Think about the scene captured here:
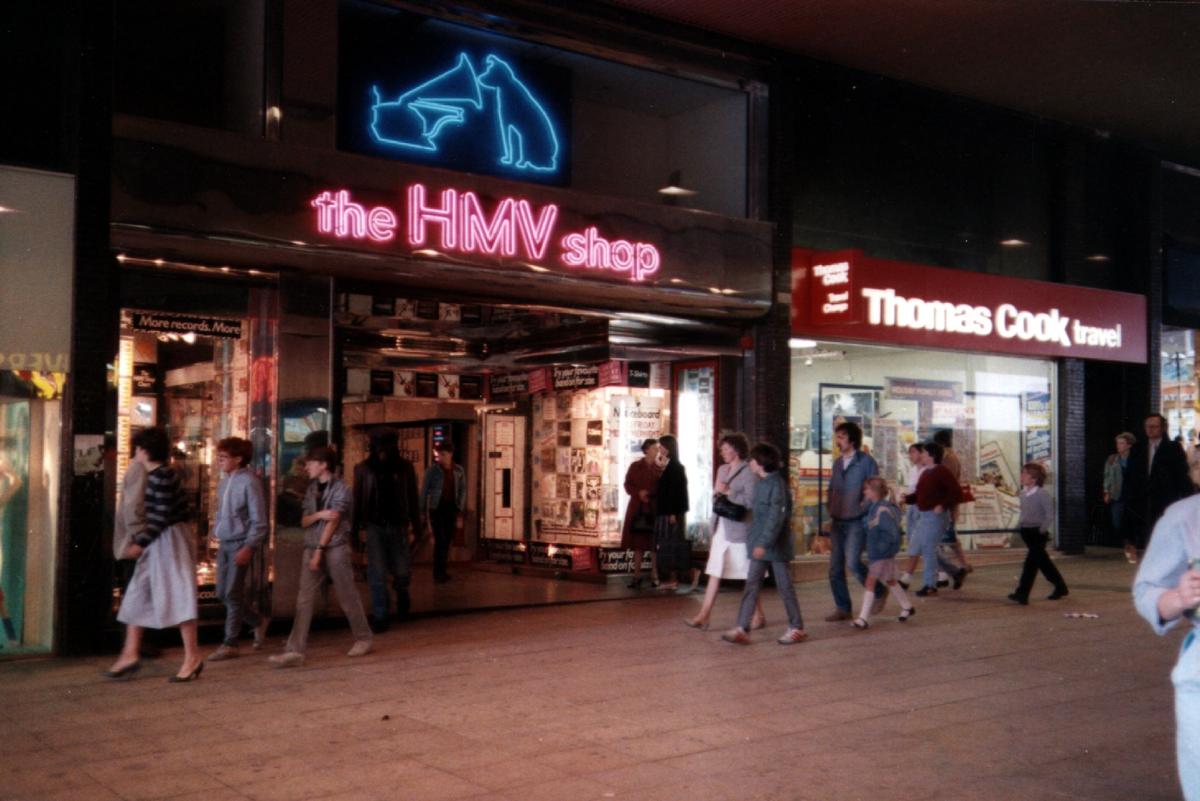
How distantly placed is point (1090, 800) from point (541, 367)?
11607mm

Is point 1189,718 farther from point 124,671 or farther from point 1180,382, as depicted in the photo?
point 1180,382

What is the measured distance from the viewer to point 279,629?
11055 mm

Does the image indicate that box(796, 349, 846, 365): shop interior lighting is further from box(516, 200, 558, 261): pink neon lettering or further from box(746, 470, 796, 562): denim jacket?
box(746, 470, 796, 562): denim jacket

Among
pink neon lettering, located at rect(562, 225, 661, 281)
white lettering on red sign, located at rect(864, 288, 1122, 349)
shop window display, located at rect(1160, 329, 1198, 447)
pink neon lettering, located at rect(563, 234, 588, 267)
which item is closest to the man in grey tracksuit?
pink neon lettering, located at rect(563, 234, 588, 267)

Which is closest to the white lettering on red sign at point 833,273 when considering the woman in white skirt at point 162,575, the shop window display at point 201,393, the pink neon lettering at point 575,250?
the pink neon lettering at point 575,250

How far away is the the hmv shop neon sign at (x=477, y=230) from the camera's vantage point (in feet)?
37.2

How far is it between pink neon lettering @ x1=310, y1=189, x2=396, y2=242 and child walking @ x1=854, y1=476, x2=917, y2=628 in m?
5.17

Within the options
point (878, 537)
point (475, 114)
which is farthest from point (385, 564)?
point (475, 114)

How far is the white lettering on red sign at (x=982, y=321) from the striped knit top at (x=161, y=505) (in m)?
9.22

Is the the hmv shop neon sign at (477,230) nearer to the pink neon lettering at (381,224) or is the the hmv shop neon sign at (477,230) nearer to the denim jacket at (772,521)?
the pink neon lettering at (381,224)

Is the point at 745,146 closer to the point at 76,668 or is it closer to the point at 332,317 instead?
the point at 332,317

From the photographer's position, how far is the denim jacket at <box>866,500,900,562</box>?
1157cm

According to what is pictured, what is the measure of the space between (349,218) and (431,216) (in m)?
0.89

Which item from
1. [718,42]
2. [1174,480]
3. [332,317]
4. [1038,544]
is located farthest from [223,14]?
[1174,480]
